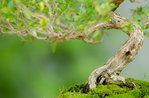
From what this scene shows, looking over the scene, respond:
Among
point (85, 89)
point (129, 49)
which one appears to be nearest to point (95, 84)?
point (85, 89)

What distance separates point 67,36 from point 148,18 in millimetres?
699

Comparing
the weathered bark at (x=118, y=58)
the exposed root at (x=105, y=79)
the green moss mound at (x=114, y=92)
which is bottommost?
the green moss mound at (x=114, y=92)

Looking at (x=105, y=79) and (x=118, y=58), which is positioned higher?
(x=118, y=58)

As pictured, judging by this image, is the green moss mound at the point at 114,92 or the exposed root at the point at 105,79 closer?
the green moss mound at the point at 114,92

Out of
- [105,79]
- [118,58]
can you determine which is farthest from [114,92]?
[118,58]

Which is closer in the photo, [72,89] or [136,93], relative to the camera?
[136,93]

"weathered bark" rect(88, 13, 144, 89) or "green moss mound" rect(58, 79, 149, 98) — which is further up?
"weathered bark" rect(88, 13, 144, 89)

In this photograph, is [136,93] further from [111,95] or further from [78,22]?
[78,22]

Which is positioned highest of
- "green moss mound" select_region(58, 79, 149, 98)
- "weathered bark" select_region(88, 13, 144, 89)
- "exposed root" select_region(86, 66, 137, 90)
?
"weathered bark" select_region(88, 13, 144, 89)

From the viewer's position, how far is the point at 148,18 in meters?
1.88

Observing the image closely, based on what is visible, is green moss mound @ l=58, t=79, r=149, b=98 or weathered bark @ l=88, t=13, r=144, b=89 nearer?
green moss mound @ l=58, t=79, r=149, b=98

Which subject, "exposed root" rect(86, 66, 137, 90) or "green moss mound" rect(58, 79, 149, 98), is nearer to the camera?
"green moss mound" rect(58, 79, 149, 98)

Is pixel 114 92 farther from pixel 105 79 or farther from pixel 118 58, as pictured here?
pixel 118 58

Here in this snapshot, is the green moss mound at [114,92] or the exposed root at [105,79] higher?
the exposed root at [105,79]
